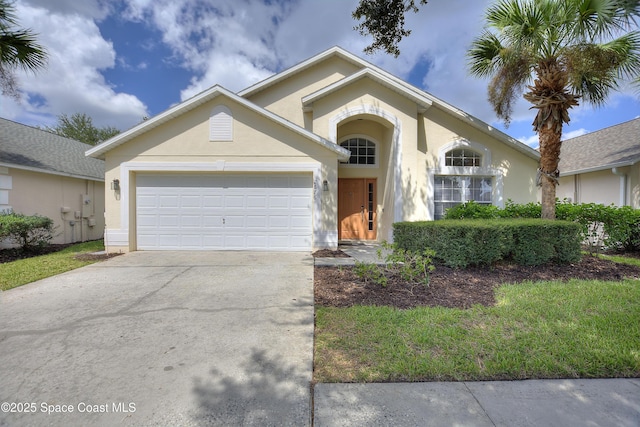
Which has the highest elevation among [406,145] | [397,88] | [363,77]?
[363,77]

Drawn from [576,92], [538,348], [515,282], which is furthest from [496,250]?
[576,92]

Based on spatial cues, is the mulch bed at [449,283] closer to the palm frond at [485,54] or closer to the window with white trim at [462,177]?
the window with white trim at [462,177]

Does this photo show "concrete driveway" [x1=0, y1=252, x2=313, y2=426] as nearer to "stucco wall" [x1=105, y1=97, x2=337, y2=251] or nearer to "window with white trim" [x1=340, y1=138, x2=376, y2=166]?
"stucco wall" [x1=105, y1=97, x2=337, y2=251]

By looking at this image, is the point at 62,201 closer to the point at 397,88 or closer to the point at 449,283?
the point at 397,88

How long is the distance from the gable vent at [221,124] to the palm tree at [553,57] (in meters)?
8.03

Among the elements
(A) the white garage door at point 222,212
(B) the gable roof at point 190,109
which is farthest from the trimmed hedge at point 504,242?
(A) the white garage door at point 222,212

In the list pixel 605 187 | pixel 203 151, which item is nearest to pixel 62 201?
pixel 203 151

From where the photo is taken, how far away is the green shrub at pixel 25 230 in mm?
8391

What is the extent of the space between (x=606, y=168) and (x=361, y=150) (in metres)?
9.39

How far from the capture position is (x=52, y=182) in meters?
11.3

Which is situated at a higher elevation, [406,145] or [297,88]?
[297,88]

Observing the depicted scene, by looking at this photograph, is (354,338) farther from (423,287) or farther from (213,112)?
(213,112)

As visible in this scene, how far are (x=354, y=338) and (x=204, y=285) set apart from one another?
3.46 metres

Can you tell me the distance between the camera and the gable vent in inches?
363
